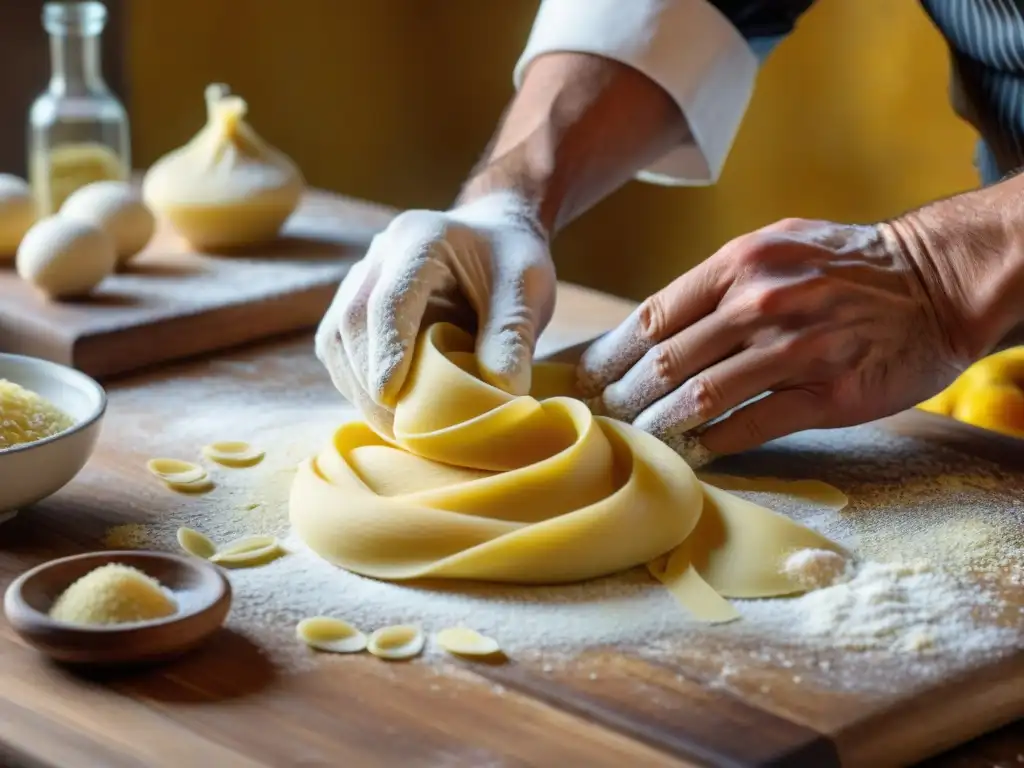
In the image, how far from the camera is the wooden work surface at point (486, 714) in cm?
99

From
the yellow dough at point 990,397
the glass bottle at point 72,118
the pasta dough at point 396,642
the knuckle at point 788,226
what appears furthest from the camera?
the glass bottle at point 72,118

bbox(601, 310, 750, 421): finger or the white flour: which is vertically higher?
bbox(601, 310, 750, 421): finger

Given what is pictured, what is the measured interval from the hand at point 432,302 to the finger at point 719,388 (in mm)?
154

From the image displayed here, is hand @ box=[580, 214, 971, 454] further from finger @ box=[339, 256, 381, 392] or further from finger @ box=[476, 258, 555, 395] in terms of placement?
finger @ box=[339, 256, 381, 392]

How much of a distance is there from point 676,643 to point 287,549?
377 mm

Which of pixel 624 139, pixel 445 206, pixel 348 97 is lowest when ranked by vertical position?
pixel 445 206

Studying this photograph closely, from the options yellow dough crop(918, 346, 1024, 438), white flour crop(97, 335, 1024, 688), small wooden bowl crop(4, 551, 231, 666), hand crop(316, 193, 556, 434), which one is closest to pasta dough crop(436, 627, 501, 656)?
white flour crop(97, 335, 1024, 688)

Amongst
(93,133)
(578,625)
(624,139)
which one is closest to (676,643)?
(578,625)

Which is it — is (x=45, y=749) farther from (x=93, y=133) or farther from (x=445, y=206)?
(x=445, y=206)

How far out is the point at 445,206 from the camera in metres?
3.86

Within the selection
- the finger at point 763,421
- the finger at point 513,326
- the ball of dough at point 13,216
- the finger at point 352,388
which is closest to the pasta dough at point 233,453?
the finger at point 352,388

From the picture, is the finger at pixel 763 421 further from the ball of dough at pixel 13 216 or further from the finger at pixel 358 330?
the ball of dough at pixel 13 216

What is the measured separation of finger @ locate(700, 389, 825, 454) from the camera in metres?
1.50

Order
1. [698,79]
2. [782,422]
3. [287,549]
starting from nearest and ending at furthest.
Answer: [287,549], [782,422], [698,79]
